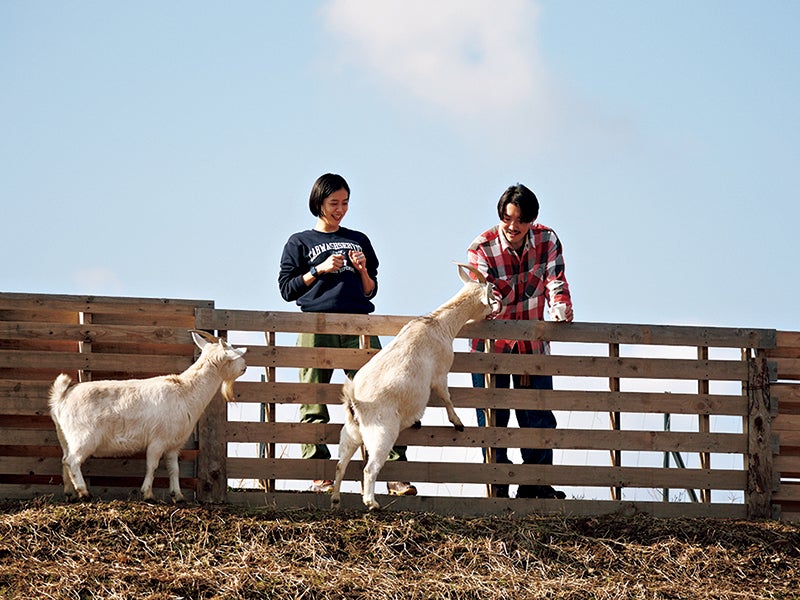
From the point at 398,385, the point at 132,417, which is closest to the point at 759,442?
the point at 398,385

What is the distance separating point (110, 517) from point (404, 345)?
2.41 metres

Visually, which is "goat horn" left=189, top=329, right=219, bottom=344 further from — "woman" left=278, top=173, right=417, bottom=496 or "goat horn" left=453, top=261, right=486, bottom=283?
"goat horn" left=453, top=261, right=486, bottom=283

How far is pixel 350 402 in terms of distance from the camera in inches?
341

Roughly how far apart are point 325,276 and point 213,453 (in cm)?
162

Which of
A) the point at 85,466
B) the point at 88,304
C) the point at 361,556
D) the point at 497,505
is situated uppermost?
the point at 88,304

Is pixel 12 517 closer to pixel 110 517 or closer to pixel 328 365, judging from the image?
pixel 110 517

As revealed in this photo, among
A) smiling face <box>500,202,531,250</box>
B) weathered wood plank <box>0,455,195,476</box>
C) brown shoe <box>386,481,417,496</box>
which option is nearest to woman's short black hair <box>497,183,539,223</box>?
smiling face <box>500,202,531,250</box>

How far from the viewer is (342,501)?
9086mm

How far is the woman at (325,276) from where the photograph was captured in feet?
30.8

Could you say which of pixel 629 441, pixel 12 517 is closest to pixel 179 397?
pixel 12 517

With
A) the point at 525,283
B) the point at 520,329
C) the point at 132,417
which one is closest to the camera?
the point at 132,417

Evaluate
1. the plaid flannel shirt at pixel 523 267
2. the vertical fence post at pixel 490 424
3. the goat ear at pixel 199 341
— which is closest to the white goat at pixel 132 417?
the goat ear at pixel 199 341

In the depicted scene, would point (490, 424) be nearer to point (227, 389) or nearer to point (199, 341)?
point (227, 389)

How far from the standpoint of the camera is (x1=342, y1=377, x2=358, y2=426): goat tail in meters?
A: 8.65
